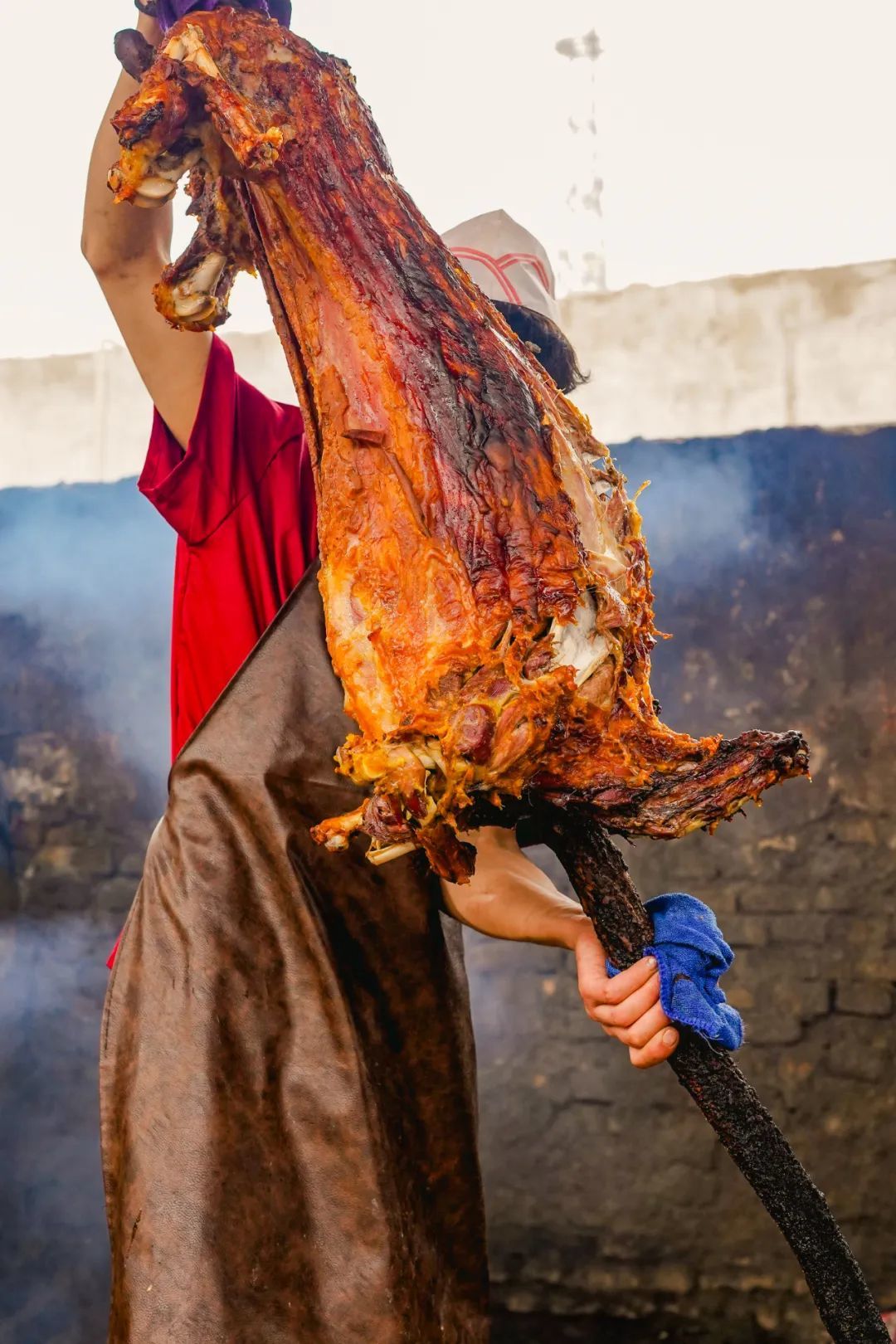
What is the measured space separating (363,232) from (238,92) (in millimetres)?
242

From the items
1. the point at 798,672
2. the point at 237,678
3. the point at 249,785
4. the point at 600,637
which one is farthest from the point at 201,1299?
the point at 798,672

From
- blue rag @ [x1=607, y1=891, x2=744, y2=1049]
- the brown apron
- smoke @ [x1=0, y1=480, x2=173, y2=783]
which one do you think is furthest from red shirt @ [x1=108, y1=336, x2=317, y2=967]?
smoke @ [x1=0, y1=480, x2=173, y2=783]

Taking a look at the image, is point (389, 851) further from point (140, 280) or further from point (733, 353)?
point (733, 353)

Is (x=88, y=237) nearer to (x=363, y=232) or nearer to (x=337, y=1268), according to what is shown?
(x=363, y=232)

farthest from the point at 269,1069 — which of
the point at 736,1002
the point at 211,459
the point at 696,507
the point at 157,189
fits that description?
the point at 696,507

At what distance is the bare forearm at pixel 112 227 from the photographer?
5.60ft

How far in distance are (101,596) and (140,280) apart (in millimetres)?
2675

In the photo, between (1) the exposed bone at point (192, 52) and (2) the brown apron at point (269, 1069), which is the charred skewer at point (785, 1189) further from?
(1) the exposed bone at point (192, 52)

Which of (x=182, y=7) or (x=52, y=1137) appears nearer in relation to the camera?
(x=182, y=7)

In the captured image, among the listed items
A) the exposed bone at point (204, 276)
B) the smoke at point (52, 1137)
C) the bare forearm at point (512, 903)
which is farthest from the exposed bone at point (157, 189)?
the smoke at point (52, 1137)

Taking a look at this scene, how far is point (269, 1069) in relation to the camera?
1563 mm

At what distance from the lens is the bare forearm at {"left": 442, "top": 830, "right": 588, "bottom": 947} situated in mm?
1721

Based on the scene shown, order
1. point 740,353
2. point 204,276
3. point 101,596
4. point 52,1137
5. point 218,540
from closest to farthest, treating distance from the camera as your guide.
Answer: point 204,276 < point 218,540 < point 740,353 < point 52,1137 < point 101,596

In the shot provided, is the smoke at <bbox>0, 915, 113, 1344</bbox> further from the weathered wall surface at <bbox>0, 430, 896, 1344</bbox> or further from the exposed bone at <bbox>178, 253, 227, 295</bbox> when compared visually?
the exposed bone at <bbox>178, 253, 227, 295</bbox>
